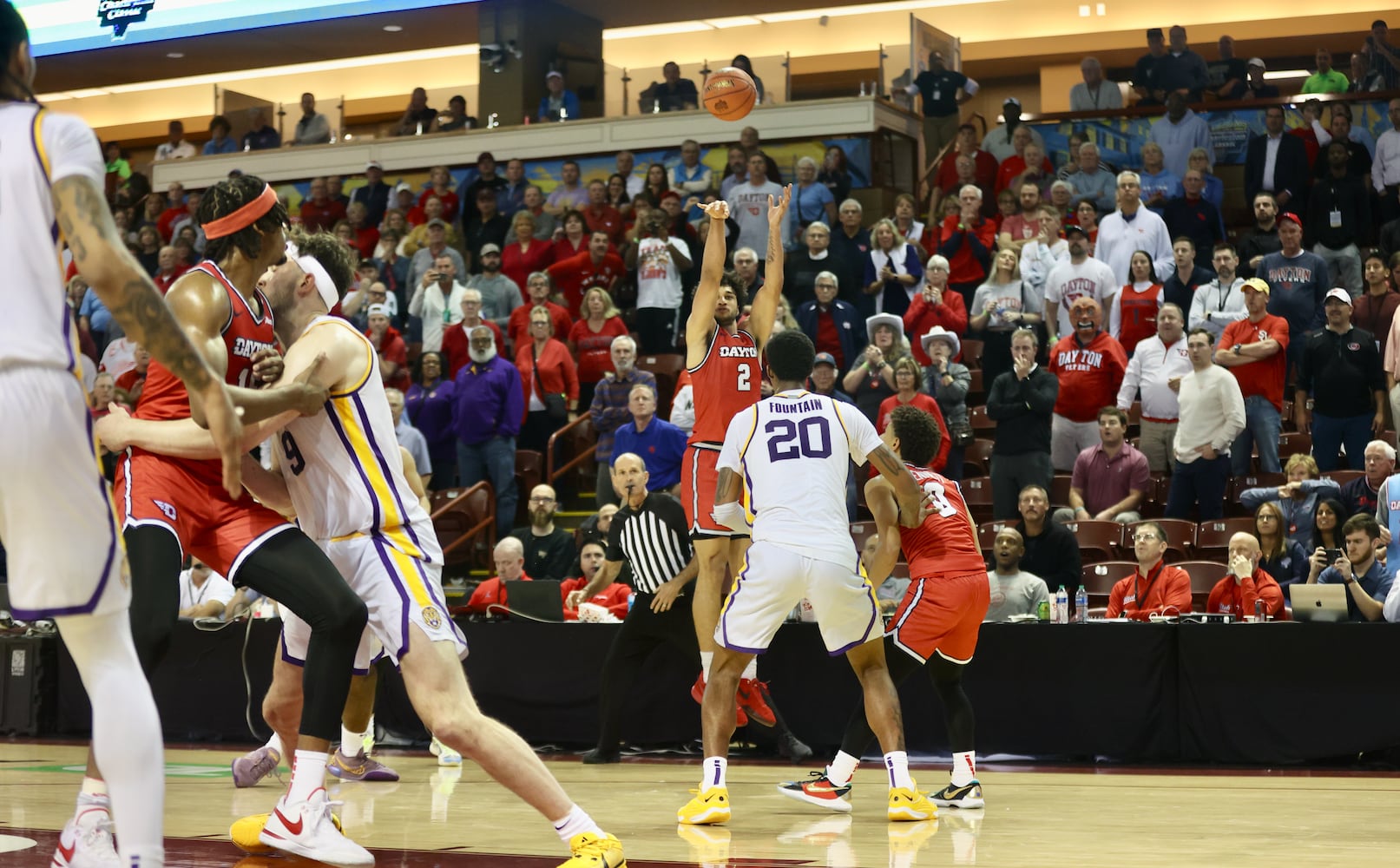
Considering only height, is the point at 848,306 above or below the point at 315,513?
above

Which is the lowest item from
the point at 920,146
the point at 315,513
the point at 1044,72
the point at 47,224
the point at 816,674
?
the point at 816,674

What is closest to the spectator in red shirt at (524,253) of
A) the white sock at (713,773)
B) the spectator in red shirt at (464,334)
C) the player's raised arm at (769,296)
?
the spectator in red shirt at (464,334)

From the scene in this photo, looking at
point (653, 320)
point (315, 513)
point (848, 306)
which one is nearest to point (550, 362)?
point (653, 320)

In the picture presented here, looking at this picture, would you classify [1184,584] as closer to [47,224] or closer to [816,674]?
[816,674]

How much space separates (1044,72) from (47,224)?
75.2ft

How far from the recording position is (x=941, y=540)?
7352 millimetres

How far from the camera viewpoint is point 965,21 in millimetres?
24516

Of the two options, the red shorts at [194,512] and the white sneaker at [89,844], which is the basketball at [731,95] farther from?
the white sneaker at [89,844]

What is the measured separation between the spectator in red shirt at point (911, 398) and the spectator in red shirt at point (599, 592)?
2462 millimetres

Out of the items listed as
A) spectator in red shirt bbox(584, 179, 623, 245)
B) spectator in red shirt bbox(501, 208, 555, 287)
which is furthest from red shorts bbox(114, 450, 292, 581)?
spectator in red shirt bbox(584, 179, 623, 245)

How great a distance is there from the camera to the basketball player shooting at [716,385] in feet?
27.5

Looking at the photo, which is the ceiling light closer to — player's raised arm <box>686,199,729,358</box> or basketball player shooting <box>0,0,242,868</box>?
player's raised arm <box>686,199,729,358</box>

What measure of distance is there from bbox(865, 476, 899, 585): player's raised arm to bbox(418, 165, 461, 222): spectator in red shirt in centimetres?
1285

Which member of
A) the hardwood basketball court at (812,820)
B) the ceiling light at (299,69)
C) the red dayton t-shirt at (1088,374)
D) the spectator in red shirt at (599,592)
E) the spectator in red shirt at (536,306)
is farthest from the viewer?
the ceiling light at (299,69)
